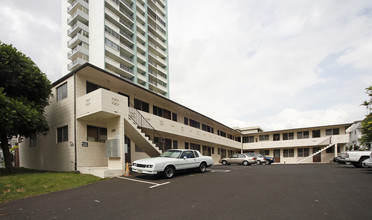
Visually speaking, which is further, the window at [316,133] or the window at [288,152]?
the window at [288,152]

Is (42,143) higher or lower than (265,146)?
higher

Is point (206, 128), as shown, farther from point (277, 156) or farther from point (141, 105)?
point (277, 156)

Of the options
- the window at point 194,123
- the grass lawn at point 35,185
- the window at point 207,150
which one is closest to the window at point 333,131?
the window at point 207,150

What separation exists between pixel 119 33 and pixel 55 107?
2974cm

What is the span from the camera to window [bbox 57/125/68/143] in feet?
47.8

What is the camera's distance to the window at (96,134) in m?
14.6

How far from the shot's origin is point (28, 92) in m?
13.3

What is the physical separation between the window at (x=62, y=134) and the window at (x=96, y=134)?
154cm

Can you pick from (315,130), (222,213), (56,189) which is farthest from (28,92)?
(315,130)

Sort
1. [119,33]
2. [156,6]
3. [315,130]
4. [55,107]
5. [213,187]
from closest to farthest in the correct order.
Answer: [213,187] < [55,107] < [315,130] < [119,33] < [156,6]

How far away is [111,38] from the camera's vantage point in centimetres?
3959

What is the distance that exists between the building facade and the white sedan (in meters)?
30.3

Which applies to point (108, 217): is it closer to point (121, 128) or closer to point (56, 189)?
point (56, 189)

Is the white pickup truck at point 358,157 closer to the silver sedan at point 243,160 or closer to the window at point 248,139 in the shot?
the silver sedan at point 243,160
